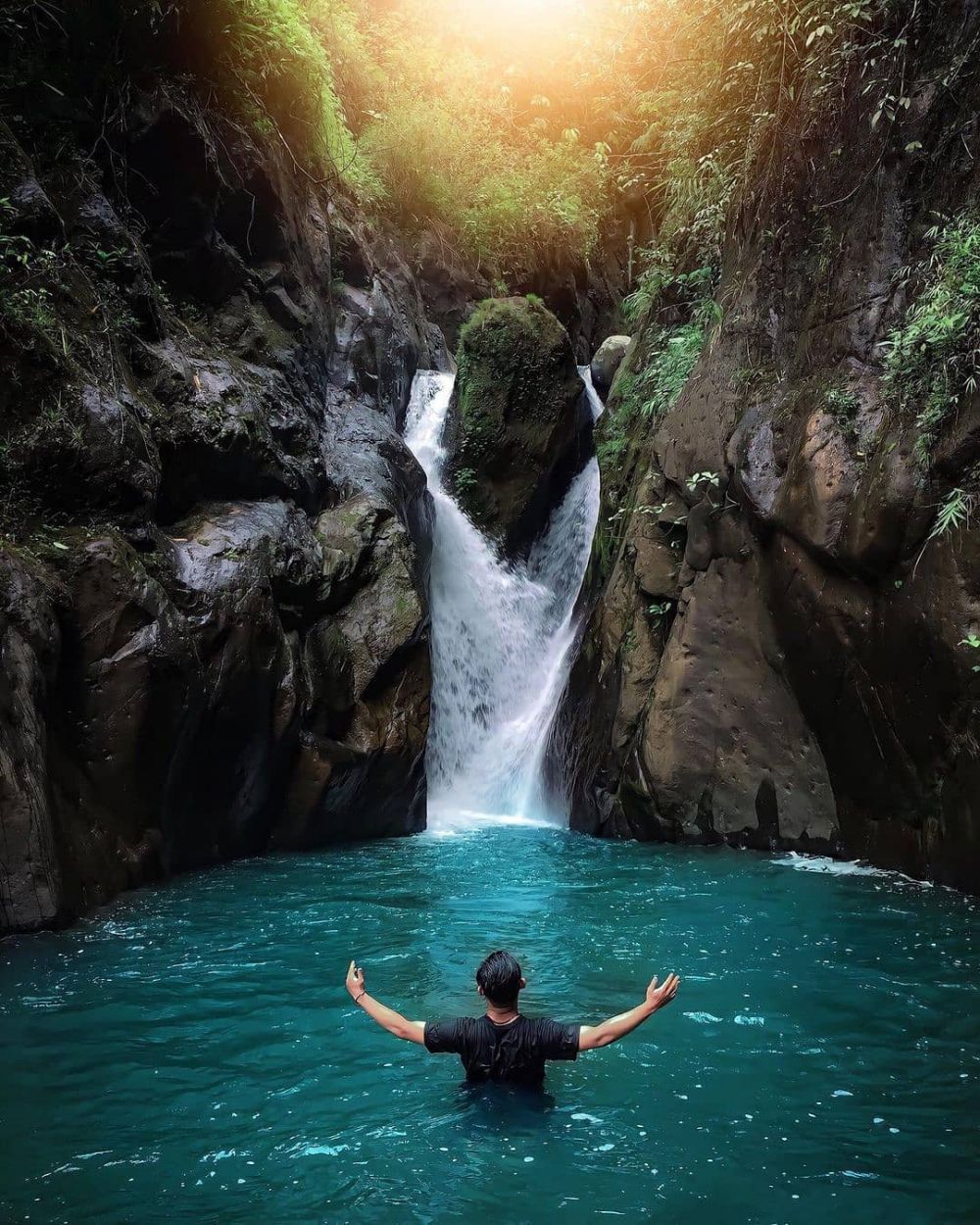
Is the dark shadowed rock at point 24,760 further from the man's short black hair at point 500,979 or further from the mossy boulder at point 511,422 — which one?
the mossy boulder at point 511,422

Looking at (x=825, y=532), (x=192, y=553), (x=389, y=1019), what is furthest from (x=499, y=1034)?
(x=192, y=553)

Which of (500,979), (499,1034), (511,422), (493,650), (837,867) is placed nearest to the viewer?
(500,979)

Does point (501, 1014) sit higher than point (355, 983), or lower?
lower

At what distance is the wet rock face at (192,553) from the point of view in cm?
750

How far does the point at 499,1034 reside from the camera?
3809 mm

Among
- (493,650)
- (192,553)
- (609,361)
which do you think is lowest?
(493,650)

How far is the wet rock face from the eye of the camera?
→ 7.50m

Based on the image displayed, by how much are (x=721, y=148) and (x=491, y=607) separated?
283 inches

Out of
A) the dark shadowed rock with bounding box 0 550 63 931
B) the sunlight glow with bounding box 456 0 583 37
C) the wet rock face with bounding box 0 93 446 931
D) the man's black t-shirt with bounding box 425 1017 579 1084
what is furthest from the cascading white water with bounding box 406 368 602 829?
the sunlight glow with bounding box 456 0 583 37

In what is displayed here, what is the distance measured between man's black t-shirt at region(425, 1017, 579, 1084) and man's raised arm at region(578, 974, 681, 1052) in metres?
0.07

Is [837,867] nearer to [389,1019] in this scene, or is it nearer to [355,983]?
[389,1019]

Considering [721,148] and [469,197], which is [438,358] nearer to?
[469,197]

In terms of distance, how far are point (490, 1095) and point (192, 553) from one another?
6819 millimetres

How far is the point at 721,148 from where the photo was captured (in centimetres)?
1098
